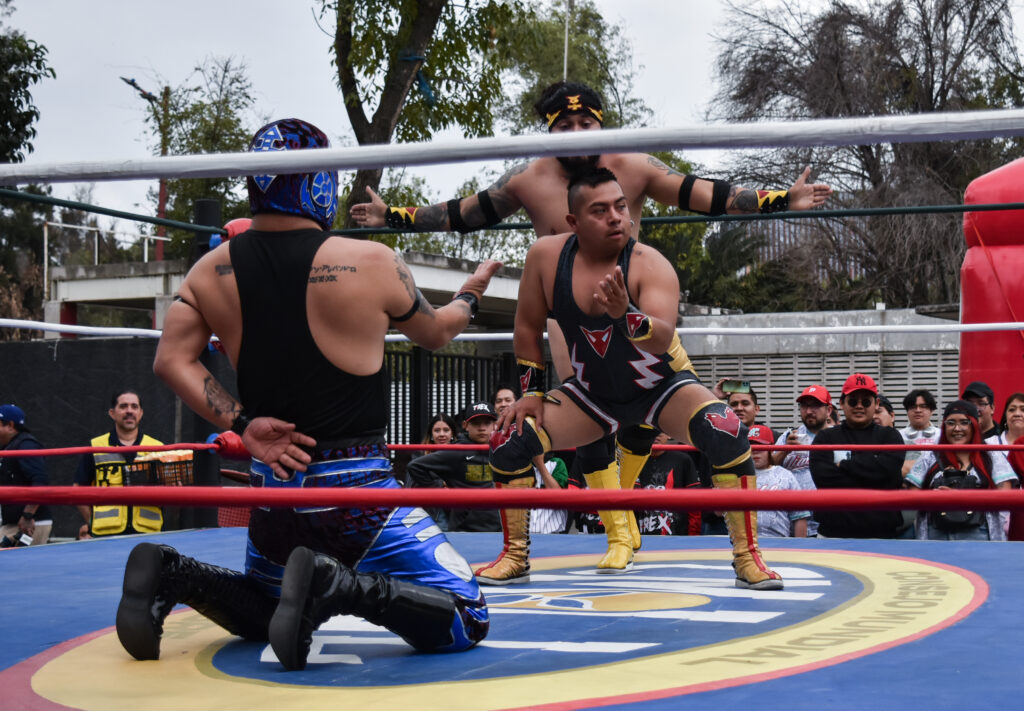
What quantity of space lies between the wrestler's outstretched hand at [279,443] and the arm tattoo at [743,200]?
159cm

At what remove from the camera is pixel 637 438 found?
3451mm

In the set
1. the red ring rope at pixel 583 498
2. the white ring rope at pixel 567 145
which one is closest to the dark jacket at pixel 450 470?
the white ring rope at pixel 567 145

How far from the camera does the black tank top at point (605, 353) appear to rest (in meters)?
2.85

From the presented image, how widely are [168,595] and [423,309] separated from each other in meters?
0.77

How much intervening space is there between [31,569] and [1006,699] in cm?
315

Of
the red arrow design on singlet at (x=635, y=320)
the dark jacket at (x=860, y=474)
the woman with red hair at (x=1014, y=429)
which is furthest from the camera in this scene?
the woman with red hair at (x=1014, y=429)

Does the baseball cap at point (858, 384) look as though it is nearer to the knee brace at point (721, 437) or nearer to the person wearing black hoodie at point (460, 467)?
the person wearing black hoodie at point (460, 467)

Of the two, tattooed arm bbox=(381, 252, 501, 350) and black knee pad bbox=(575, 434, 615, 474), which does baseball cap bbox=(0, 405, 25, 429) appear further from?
tattooed arm bbox=(381, 252, 501, 350)

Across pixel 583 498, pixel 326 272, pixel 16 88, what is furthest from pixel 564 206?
pixel 16 88

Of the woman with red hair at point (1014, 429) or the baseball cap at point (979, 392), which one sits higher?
the baseball cap at point (979, 392)

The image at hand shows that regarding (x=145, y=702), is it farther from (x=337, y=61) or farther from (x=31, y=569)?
(x=337, y=61)

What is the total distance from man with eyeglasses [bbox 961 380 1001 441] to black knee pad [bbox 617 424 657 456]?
8.65 ft

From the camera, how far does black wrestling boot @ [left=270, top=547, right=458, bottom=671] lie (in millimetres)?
1992

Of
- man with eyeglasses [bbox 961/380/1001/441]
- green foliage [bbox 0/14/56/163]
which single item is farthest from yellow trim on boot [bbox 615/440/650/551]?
green foliage [bbox 0/14/56/163]
